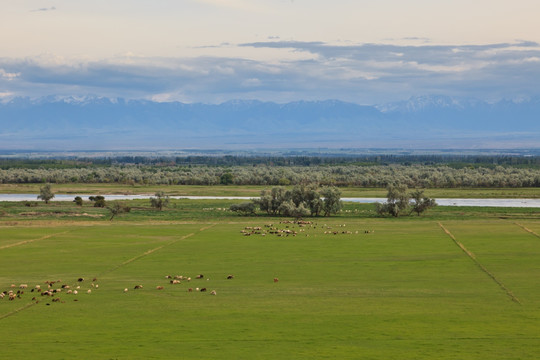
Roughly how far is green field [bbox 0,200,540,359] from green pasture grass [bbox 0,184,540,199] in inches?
1641

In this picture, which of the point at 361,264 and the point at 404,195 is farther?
the point at 404,195

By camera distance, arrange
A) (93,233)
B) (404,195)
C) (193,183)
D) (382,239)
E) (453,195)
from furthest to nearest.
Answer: (193,183), (453,195), (404,195), (93,233), (382,239)

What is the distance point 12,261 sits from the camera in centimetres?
4412

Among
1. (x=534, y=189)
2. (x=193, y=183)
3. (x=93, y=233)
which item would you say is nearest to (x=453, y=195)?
(x=534, y=189)

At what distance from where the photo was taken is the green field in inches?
1001

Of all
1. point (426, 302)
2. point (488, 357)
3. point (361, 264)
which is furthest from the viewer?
point (361, 264)

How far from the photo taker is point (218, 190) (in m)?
114

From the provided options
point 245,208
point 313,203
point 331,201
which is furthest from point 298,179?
point 245,208

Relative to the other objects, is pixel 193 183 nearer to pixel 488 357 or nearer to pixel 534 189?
pixel 534 189

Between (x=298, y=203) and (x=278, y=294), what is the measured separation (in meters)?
44.8

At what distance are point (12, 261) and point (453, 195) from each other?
71.6 meters

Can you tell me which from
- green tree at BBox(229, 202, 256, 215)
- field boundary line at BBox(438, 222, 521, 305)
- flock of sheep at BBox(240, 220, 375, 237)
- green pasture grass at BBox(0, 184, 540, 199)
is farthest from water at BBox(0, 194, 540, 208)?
field boundary line at BBox(438, 222, 521, 305)

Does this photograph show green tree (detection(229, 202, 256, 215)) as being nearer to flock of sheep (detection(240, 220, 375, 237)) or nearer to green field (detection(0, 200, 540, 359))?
flock of sheep (detection(240, 220, 375, 237))

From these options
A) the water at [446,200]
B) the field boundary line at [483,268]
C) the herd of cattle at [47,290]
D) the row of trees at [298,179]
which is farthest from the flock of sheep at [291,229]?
the row of trees at [298,179]
